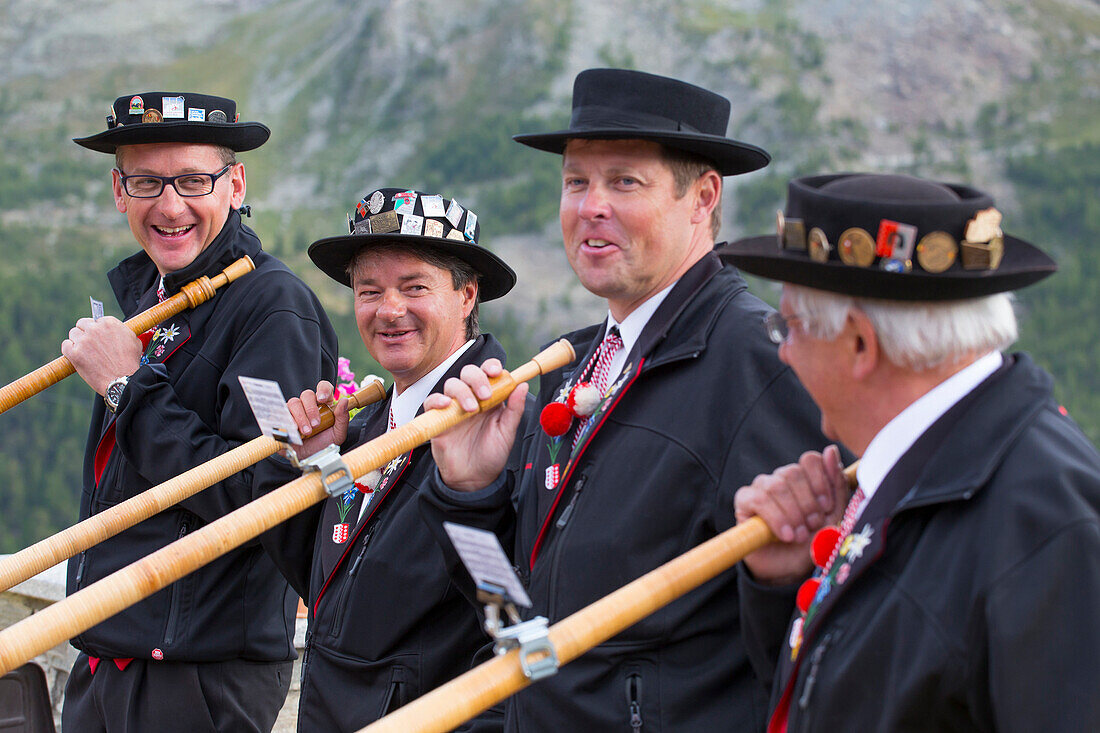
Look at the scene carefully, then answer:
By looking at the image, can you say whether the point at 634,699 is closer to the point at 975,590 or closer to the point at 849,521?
the point at 849,521

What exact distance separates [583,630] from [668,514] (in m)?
0.59

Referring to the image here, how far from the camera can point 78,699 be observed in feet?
15.4

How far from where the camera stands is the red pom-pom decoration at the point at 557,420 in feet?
11.3

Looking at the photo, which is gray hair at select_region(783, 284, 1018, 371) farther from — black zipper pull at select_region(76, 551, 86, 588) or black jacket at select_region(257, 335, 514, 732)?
black zipper pull at select_region(76, 551, 86, 588)

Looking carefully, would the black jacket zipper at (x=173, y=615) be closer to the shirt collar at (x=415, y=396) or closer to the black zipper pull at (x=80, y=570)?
the black zipper pull at (x=80, y=570)

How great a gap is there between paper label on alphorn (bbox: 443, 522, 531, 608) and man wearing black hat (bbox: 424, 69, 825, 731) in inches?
29.6

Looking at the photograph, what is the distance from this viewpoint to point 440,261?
14.1ft

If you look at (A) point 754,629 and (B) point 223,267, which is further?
(B) point 223,267

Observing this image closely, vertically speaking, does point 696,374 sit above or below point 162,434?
above

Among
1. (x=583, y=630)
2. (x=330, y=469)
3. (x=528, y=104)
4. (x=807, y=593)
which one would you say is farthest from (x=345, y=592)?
(x=528, y=104)

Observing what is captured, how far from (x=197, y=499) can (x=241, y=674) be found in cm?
70

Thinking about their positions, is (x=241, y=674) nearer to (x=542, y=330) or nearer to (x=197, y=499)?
(x=197, y=499)

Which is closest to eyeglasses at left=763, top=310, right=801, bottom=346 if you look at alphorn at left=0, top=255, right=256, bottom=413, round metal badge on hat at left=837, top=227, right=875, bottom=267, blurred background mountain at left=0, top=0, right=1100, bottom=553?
round metal badge on hat at left=837, top=227, right=875, bottom=267

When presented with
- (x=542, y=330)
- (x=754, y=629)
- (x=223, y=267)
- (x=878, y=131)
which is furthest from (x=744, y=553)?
(x=878, y=131)
